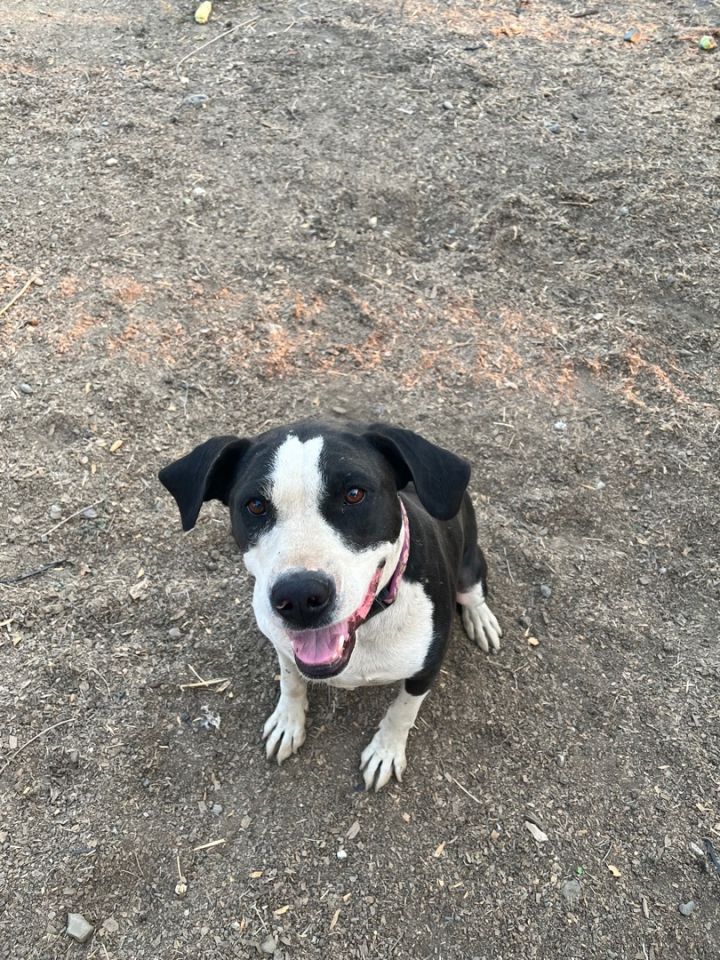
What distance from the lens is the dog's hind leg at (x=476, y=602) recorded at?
353 cm

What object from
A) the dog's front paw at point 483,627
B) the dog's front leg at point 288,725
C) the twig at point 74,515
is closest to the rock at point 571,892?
the dog's front paw at point 483,627

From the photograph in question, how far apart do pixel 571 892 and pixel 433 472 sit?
5.81 ft

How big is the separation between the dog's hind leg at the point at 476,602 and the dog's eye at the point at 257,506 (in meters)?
1.29

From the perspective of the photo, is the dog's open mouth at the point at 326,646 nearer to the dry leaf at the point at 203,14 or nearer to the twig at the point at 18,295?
the twig at the point at 18,295

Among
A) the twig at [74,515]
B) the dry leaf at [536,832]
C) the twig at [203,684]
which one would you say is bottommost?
the dry leaf at [536,832]

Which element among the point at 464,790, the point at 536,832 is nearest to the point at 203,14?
the point at 464,790

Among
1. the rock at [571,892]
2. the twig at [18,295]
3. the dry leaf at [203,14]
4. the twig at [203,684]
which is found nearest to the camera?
the rock at [571,892]

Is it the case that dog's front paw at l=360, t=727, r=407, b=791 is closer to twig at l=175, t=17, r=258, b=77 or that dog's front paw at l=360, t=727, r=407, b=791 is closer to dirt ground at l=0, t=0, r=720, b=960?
dirt ground at l=0, t=0, r=720, b=960

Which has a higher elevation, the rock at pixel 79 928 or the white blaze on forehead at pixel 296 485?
the white blaze on forehead at pixel 296 485

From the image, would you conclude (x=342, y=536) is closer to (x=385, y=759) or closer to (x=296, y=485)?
(x=296, y=485)

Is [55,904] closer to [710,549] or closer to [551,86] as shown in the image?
[710,549]

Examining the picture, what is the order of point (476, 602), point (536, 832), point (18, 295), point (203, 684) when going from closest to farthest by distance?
point (536, 832), point (203, 684), point (476, 602), point (18, 295)

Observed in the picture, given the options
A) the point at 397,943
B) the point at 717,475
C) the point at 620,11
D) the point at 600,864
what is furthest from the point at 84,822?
the point at 620,11

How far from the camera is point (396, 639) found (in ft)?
9.18
